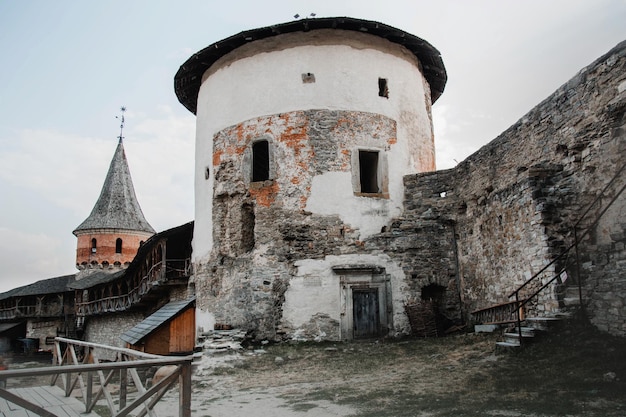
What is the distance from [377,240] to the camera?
45.2 ft

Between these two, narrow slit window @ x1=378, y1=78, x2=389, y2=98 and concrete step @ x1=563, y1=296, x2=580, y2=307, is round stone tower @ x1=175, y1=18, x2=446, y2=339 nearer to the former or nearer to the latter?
narrow slit window @ x1=378, y1=78, x2=389, y2=98

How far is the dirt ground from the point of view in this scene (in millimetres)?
6066

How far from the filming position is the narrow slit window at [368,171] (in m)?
14.6

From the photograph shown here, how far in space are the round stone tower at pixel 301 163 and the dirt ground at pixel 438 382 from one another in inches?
108

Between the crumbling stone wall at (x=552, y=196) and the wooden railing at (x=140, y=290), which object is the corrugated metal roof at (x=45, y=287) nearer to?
the wooden railing at (x=140, y=290)

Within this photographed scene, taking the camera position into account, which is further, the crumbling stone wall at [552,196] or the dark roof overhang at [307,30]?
the dark roof overhang at [307,30]

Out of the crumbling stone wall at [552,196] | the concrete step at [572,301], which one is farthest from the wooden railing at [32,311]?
the concrete step at [572,301]

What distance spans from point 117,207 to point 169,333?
102 feet

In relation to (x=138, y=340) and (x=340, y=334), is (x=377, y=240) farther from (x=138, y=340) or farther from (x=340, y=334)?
(x=138, y=340)

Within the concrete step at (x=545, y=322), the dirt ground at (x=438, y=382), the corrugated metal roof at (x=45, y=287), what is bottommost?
the dirt ground at (x=438, y=382)

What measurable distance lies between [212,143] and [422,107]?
249 inches

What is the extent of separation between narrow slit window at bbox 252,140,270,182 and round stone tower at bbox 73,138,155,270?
3039cm

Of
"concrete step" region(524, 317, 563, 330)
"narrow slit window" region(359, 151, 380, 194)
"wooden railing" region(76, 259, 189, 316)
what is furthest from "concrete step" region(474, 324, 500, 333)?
"wooden railing" region(76, 259, 189, 316)

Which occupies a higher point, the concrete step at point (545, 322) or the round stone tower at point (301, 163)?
the round stone tower at point (301, 163)
